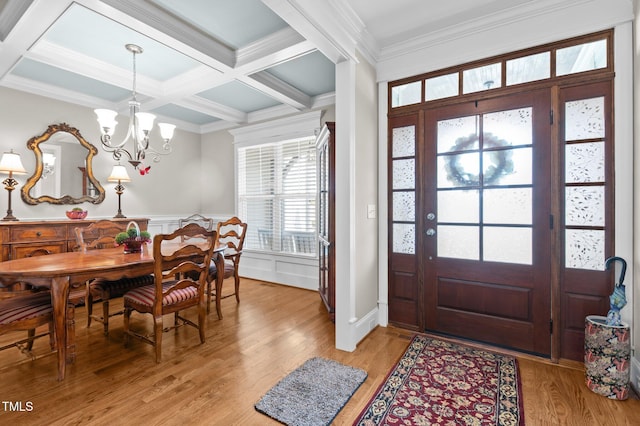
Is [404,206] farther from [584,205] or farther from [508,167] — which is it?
[584,205]

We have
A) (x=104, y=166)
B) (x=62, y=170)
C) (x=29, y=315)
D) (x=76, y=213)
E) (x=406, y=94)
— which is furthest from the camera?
(x=104, y=166)

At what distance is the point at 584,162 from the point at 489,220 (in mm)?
753

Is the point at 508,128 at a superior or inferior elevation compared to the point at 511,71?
inferior

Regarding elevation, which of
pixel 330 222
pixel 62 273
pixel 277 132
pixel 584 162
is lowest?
pixel 62 273

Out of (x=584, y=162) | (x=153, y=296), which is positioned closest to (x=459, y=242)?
(x=584, y=162)

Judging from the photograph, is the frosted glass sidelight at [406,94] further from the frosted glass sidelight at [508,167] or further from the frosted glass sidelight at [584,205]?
the frosted glass sidelight at [584,205]

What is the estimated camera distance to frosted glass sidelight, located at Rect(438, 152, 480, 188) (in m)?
2.58

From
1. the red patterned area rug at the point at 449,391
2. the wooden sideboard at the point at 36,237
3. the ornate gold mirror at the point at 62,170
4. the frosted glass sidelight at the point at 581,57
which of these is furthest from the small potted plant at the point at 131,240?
the frosted glass sidelight at the point at 581,57

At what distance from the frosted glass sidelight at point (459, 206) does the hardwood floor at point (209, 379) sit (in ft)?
3.83

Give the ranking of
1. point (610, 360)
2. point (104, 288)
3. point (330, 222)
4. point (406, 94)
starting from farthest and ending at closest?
point (330, 222) < point (406, 94) < point (104, 288) < point (610, 360)

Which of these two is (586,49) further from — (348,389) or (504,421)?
(348,389)

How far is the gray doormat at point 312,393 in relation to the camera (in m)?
1.68

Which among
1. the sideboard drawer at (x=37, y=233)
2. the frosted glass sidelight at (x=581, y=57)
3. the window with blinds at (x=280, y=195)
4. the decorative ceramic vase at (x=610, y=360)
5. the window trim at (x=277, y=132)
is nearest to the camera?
the decorative ceramic vase at (x=610, y=360)

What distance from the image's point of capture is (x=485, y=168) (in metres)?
2.53
